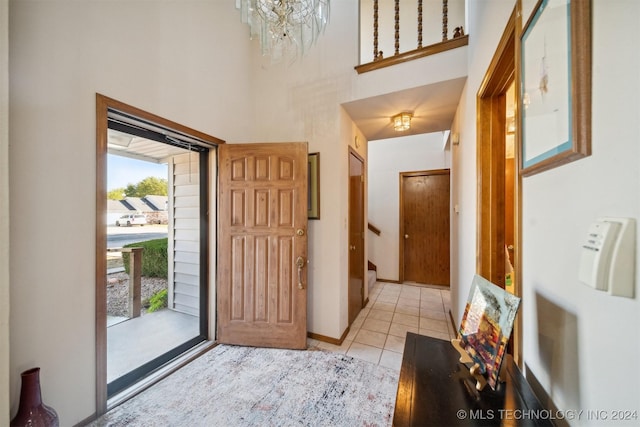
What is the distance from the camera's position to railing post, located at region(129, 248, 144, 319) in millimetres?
2271

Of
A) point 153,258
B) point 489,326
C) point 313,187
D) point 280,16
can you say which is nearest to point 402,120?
point 313,187

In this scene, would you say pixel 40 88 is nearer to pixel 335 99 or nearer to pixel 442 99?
pixel 335 99

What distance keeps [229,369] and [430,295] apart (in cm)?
306

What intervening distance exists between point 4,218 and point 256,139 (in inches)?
78.6

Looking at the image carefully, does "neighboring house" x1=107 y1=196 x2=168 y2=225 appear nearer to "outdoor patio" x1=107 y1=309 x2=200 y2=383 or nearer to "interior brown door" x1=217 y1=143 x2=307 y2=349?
"interior brown door" x1=217 y1=143 x2=307 y2=349

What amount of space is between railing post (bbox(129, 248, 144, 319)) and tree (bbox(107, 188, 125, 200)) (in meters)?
0.60

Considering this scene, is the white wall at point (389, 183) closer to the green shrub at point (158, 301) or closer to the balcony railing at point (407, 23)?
the balcony railing at point (407, 23)

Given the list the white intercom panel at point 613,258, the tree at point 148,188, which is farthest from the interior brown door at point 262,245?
the white intercom panel at point 613,258

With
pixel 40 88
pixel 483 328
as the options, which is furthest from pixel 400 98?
pixel 40 88

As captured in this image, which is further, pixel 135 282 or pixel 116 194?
pixel 135 282

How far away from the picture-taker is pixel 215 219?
2.38 m

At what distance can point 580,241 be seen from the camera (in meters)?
0.56

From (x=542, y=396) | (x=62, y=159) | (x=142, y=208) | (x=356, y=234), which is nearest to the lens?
(x=542, y=396)

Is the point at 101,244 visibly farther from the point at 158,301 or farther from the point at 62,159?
the point at 158,301
